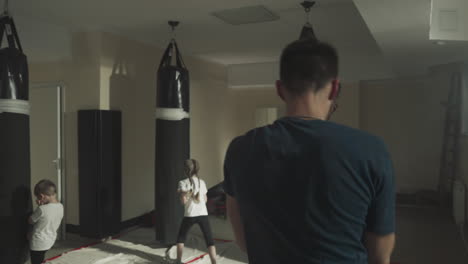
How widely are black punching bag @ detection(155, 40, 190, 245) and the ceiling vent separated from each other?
78 cm

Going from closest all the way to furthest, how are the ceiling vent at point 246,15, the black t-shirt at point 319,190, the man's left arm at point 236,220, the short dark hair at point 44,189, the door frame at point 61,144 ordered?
1. the black t-shirt at point 319,190
2. the man's left arm at point 236,220
3. the short dark hair at point 44,189
4. the ceiling vent at point 246,15
5. the door frame at point 61,144

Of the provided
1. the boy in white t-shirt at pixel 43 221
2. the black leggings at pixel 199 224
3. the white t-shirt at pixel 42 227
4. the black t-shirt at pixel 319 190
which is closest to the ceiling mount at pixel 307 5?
the black leggings at pixel 199 224

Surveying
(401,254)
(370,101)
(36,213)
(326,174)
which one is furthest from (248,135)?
(370,101)

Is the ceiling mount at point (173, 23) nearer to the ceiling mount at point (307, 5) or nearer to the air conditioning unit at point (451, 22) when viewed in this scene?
the ceiling mount at point (307, 5)

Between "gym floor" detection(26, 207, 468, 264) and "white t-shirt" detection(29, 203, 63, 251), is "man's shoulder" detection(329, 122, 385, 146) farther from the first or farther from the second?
"gym floor" detection(26, 207, 468, 264)

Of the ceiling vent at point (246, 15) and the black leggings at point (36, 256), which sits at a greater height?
the ceiling vent at point (246, 15)

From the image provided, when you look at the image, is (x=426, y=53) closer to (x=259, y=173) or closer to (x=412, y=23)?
(x=412, y=23)

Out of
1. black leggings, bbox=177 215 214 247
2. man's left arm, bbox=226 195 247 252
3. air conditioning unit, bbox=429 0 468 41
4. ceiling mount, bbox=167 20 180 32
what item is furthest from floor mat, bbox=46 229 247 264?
man's left arm, bbox=226 195 247 252

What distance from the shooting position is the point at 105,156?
4.54 metres

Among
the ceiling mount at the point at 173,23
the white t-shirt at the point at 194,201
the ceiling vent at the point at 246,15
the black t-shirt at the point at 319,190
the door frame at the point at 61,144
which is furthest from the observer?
the door frame at the point at 61,144

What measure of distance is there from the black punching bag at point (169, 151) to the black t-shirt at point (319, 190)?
316 cm

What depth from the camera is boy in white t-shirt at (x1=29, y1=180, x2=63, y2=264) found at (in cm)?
297

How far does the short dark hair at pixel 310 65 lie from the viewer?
899 millimetres

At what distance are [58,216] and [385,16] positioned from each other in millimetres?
3159
